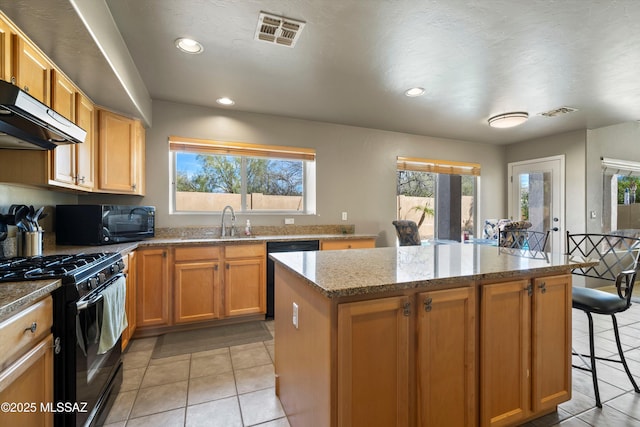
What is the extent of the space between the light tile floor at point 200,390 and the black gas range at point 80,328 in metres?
0.19

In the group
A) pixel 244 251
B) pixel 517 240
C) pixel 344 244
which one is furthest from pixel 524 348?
pixel 244 251

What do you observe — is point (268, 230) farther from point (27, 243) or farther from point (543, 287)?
point (543, 287)

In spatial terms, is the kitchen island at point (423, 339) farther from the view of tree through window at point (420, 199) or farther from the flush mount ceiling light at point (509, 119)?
the view of tree through window at point (420, 199)

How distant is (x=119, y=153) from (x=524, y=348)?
3479 mm

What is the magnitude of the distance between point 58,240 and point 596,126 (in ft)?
21.8

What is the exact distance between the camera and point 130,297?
2.51 m

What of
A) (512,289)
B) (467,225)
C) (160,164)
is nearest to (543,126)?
(467,225)

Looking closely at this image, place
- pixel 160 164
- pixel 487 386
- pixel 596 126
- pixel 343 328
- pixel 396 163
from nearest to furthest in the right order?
pixel 343 328 < pixel 487 386 < pixel 160 164 < pixel 596 126 < pixel 396 163

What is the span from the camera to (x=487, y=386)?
1.44 m

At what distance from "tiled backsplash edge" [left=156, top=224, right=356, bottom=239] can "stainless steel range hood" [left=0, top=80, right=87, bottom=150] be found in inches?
61.4

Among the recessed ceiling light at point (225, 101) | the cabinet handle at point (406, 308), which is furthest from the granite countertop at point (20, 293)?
the recessed ceiling light at point (225, 101)

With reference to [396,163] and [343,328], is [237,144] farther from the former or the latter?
[343,328]

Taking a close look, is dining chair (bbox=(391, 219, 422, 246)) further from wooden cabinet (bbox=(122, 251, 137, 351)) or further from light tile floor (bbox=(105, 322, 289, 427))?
wooden cabinet (bbox=(122, 251, 137, 351))

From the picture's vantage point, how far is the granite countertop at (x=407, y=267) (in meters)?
1.19
